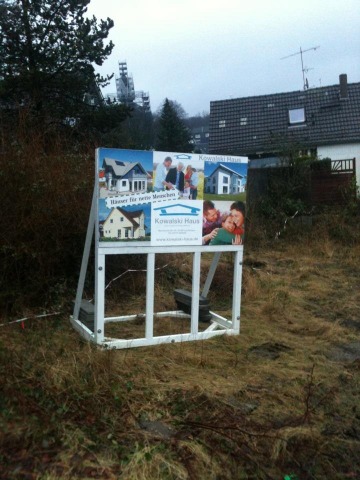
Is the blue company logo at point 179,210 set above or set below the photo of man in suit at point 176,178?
below

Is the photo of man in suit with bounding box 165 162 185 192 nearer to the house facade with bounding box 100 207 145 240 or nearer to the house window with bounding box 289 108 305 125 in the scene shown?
the house facade with bounding box 100 207 145 240

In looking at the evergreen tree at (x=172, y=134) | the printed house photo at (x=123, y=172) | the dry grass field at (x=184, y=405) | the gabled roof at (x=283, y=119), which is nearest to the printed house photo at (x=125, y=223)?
the printed house photo at (x=123, y=172)

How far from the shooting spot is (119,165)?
4.52 metres

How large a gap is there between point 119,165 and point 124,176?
0.11 meters

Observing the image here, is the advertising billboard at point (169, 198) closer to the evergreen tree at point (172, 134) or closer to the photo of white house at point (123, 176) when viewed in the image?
the photo of white house at point (123, 176)

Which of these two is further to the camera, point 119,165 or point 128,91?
point 128,91

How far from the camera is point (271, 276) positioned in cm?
930

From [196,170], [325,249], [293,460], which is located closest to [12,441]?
[293,460]

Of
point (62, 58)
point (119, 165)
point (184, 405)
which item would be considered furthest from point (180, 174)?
point (62, 58)

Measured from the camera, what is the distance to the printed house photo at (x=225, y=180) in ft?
16.5

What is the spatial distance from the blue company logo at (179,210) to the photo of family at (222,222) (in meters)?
0.13

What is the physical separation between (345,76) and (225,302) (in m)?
20.8

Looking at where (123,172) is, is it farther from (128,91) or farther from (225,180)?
(128,91)

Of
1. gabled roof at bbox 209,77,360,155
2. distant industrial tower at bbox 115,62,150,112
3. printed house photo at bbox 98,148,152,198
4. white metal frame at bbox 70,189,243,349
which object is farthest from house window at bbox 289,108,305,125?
printed house photo at bbox 98,148,152,198
